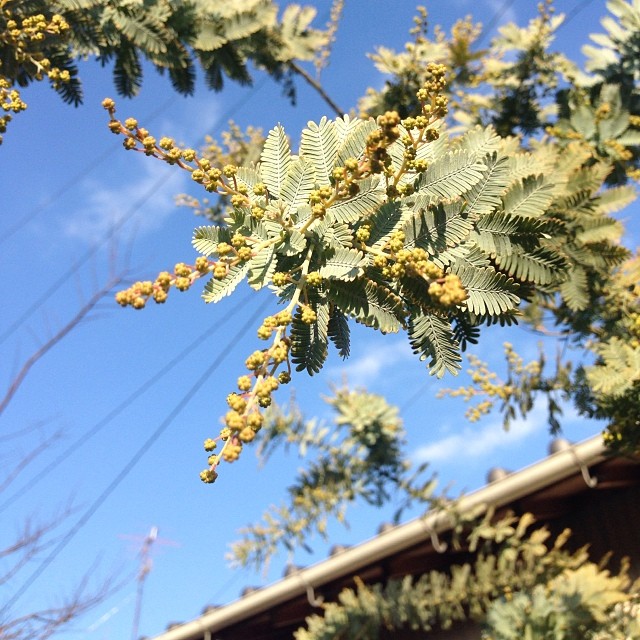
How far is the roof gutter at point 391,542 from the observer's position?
5066 mm

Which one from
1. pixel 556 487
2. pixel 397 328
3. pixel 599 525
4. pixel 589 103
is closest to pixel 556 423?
pixel 556 487

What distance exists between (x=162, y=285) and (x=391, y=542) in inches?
193

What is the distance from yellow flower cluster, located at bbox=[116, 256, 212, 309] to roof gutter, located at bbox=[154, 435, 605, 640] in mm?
4015

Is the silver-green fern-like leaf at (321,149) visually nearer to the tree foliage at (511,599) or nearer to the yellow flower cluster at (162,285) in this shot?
the yellow flower cluster at (162,285)

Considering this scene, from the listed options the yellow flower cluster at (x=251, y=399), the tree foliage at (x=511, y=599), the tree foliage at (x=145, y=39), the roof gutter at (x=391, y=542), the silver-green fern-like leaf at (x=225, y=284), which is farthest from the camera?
the roof gutter at (x=391, y=542)

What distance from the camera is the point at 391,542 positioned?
5.65m

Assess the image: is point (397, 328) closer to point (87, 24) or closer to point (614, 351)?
point (614, 351)

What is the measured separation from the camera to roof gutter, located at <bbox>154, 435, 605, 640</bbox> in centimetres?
507

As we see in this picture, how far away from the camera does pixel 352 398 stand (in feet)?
20.2

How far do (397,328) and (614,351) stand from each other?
1.88 meters

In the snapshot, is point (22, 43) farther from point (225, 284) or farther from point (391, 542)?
point (391, 542)

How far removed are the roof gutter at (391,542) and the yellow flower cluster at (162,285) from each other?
4.01 meters

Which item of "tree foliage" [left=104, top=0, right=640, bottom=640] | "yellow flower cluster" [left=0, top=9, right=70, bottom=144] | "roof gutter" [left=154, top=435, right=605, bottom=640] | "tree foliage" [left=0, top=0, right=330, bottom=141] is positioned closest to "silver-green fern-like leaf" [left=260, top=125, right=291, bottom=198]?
"tree foliage" [left=104, top=0, right=640, bottom=640]

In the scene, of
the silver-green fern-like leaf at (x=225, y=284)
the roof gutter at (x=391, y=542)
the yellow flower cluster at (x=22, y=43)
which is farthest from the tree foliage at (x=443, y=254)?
the yellow flower cluster at (x=22, y=43)
